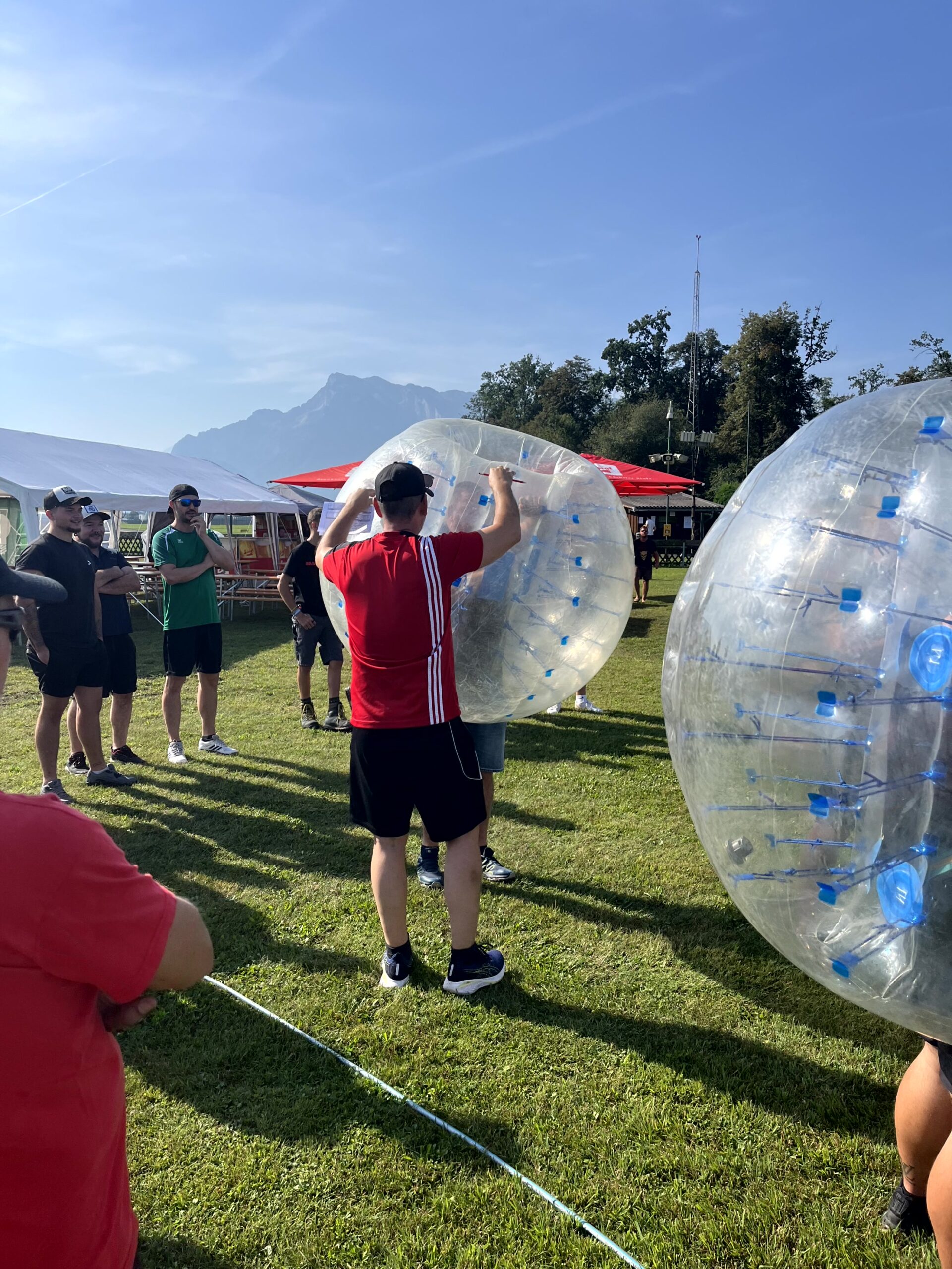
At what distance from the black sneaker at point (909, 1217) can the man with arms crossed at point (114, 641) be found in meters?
5.70

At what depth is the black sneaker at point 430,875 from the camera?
13.9ft

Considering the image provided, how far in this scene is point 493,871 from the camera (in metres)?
4.33

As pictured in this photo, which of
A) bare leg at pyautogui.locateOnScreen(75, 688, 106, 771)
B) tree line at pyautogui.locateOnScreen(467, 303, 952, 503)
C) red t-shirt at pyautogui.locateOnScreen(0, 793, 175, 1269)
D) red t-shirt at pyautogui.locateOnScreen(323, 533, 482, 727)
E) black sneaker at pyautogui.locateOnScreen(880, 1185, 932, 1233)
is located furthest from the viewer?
tree line at pyautogui.locateOnScreen(467, 303, 952, 503)

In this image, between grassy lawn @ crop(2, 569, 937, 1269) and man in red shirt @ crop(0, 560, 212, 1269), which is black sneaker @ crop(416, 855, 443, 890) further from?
man in red shirt @ crop(0, 560, 212, 1269)

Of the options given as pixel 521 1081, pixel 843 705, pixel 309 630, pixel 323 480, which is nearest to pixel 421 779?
pixel 521 1081

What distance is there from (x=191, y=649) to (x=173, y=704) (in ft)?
1.59

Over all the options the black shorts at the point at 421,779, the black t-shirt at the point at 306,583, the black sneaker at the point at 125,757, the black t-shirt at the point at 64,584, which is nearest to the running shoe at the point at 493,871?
the black shorts at the point at 421,779

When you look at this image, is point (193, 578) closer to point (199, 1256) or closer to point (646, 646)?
point (199, 1256)

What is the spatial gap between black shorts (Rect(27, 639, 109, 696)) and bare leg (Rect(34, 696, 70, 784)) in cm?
6

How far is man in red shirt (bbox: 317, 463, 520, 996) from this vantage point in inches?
121

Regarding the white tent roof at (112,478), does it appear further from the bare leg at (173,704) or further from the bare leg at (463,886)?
the bare leg at (463,886)

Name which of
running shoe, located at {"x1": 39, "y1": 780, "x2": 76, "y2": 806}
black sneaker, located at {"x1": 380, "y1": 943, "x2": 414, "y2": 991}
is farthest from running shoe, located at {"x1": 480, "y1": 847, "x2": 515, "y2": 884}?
running shoe, located at {"x1": 39, "y1": 780, "x2": 76, "y2": 806}

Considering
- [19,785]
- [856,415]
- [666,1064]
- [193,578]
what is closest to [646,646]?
[193,578]

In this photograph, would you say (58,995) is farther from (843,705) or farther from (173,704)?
(173,704)
